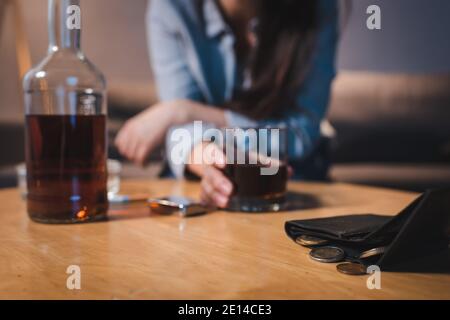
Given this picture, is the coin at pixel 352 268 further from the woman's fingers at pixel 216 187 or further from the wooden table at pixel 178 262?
the woman's fingers at pixel 216 187

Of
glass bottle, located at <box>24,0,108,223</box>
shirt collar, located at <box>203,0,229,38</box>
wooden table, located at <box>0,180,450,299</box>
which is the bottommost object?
wooden table, located at <box>0,180,450,299</box>

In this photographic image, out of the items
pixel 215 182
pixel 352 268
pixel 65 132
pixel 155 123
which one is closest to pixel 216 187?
pixel 215 182

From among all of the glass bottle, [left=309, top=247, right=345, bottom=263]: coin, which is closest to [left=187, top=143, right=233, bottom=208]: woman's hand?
the glass bottle

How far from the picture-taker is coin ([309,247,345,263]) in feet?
1.89

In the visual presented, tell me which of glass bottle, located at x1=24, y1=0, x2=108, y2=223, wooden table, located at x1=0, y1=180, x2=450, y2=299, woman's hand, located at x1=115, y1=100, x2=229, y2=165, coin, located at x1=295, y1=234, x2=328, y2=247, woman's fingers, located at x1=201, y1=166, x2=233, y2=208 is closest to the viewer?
wooden table, located at x1=0, y1=180, x2=450, y2=299

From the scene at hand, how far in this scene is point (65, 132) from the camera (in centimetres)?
76

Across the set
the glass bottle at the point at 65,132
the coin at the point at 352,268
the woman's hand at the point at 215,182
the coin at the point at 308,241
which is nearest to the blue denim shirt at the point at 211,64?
the woman's hand at the point at 215,182

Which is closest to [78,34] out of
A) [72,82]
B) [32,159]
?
[72,82]

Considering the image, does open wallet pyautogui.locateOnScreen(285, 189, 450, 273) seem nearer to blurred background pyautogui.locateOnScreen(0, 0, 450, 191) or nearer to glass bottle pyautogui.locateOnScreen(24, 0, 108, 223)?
glass bottle pyautogui.locateOnScreen(24, 0, 108, 223)

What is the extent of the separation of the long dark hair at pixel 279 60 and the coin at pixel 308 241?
105 centimetres

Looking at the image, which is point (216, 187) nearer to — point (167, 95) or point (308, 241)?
point (308, 241)

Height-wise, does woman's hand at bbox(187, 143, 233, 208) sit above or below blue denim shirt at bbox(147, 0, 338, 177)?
below
